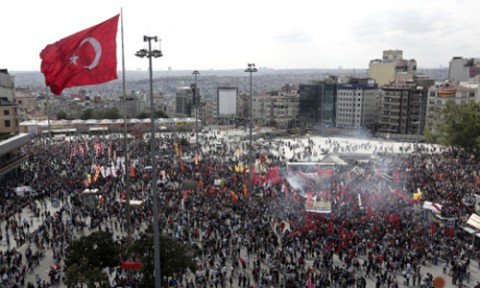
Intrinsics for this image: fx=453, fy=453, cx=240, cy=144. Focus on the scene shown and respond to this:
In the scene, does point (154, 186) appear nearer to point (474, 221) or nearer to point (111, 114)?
point (474, 221)

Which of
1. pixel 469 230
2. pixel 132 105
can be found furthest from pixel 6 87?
pixel 132 105

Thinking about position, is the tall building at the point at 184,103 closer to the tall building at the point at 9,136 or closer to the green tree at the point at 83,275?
the tall building at the point at 9,136

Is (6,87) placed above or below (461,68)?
below

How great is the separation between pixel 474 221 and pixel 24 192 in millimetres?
29700

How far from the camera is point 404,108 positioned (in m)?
80.9

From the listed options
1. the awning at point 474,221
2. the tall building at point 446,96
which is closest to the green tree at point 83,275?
the awning at point 474,221

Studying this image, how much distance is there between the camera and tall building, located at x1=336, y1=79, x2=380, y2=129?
8781cm

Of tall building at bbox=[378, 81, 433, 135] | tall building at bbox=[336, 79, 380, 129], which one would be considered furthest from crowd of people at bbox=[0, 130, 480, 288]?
tall building at bbox=[336, 79, 380, 129]

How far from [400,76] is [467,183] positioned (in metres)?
78.8

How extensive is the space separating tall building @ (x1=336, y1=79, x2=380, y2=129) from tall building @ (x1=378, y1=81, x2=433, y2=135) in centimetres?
380

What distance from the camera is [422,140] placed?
241 feet

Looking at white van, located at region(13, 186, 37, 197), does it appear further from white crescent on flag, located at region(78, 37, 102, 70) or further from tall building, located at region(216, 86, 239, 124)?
tall building, located at region(216, 86, 239, 124)

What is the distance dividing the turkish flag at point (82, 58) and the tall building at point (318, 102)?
8185 centimetres

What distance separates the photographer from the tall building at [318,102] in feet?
305
